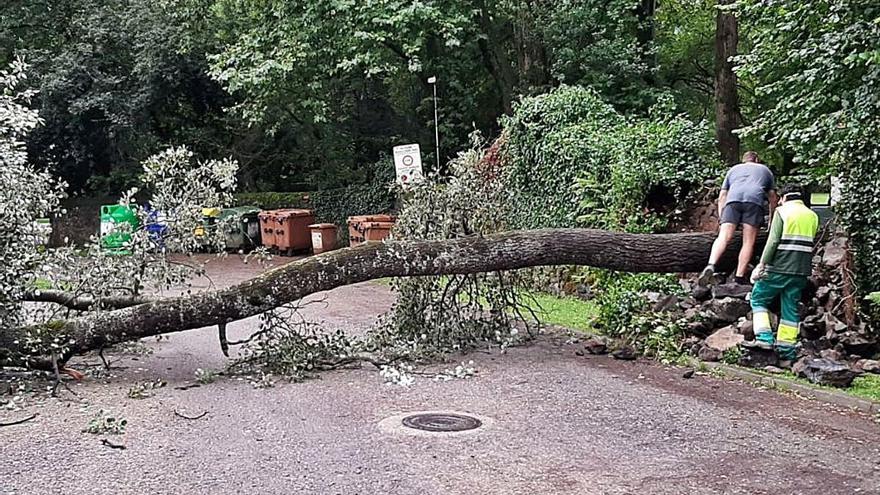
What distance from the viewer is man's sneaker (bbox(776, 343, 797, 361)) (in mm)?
8414

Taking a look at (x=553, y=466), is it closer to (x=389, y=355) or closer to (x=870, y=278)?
(x=389, y=355)

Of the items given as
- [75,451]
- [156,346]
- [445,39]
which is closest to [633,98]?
[445,39]

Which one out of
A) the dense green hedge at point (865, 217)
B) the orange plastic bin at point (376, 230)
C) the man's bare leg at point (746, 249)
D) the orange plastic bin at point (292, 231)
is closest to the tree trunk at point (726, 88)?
the man's bare leg at point (746, 249)

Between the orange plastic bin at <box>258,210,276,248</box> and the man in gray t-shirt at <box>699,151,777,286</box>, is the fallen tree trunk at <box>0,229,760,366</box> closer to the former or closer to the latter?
the man in gray t-shirt at <box>699,151,777,286</box>

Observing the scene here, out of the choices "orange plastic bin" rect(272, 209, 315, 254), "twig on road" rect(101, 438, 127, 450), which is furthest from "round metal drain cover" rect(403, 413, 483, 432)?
"orange plastic bin" rect(272, 209, 315, 254)

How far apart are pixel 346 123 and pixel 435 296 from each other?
17013 millimetres

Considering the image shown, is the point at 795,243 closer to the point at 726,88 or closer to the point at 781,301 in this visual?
the point at 781,301

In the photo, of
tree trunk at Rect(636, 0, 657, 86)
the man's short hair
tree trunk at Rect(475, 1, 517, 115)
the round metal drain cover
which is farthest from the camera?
tree trunk at Rect(475, 1, 517, 115)

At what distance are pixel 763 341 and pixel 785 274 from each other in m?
0.68

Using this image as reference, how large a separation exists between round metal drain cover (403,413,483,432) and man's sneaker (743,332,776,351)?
3.17 metres

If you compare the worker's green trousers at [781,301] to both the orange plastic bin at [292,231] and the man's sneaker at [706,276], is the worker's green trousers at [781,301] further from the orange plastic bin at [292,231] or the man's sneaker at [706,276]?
the orange plastic bin at [292,231]

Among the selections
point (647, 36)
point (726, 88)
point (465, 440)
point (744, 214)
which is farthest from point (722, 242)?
point (647, 36)

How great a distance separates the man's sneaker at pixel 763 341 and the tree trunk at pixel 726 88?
30.0ft

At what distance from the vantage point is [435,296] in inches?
390
